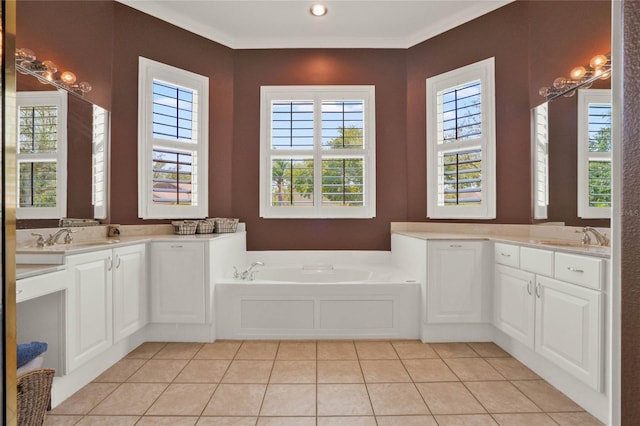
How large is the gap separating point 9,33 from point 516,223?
3.40m

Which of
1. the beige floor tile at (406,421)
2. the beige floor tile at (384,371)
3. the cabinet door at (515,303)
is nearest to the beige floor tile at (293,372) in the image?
the beige floor tile at (384,371)

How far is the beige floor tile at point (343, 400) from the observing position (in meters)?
1.81

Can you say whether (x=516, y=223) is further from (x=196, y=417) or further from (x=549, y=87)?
(x=196, y=417)

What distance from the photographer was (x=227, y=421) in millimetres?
1732

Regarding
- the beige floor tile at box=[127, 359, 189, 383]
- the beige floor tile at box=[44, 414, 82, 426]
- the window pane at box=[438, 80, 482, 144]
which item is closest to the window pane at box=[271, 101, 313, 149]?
the window pane at box=[438, 80, 482, 144]

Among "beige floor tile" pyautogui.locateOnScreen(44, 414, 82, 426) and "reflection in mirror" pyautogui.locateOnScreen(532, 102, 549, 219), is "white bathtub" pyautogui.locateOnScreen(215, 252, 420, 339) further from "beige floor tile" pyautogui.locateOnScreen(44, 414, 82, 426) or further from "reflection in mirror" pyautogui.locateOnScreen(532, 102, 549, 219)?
"reflection in mirror" pyautogui.locateOnScreen(532, 102, 549, 219)

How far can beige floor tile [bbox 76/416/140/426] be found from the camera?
1724 mm

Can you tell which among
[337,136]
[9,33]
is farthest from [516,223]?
[9,33]

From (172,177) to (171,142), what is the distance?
1.11 feet

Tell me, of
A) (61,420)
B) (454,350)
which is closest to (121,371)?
(61,420)

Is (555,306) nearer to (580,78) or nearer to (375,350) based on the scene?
(375,350)

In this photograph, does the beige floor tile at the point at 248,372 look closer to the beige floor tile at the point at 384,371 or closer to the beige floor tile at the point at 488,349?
the beige floor tile at the point at 384,371

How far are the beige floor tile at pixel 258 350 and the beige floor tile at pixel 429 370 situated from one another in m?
0.99

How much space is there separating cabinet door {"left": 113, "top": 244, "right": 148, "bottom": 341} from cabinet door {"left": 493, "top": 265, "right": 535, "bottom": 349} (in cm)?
275
